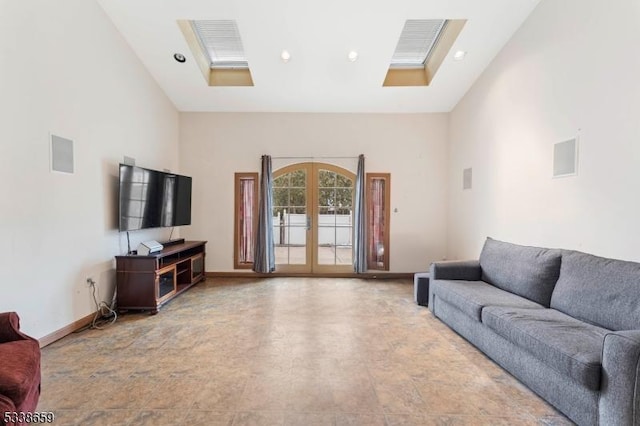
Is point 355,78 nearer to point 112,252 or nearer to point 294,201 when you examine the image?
point 294,201

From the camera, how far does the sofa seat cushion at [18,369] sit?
1.59 metres

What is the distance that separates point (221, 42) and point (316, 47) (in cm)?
151

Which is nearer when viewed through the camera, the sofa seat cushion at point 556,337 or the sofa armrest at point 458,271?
the sofa seat cushion at point 556,337

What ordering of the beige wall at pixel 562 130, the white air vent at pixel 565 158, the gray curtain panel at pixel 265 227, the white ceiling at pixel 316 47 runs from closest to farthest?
the beige wall at pixel 562 130, the white air vent at pixel 565 158, the white ceiling at pixel 316 47, the gray curtain panel at pixel 265 227

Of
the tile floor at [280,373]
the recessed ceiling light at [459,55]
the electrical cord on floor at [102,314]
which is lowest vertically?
the tile floor at [280,373]

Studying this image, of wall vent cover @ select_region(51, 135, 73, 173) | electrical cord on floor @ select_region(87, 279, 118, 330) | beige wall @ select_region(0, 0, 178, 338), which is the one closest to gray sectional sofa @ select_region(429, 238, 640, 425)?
electrical cord on floor @ select_region(87, 279, 118, 330)

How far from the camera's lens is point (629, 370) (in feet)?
5.41

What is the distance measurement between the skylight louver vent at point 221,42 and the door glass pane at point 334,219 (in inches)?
94.6

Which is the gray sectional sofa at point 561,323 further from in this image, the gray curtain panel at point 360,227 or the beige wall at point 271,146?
the beige wall at point 271,146

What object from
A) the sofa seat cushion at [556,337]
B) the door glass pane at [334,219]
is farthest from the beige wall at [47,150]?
the sofa seat cushion at [556,337]

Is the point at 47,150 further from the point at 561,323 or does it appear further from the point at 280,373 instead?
the point at 561,323

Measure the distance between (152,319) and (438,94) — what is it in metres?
5.50

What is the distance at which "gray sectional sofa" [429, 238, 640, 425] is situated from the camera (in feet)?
5.72

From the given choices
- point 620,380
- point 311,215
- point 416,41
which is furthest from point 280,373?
point 416,41
